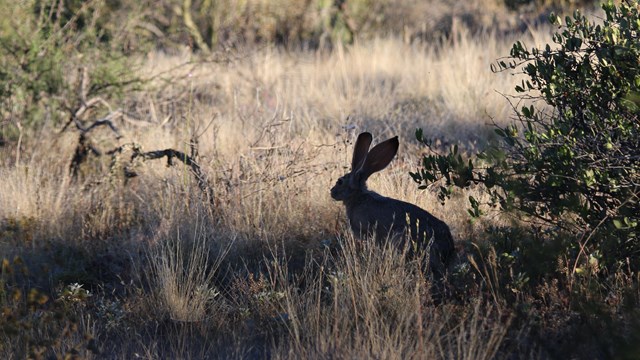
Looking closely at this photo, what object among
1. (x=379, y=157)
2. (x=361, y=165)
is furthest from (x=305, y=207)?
(x=379, y=157)

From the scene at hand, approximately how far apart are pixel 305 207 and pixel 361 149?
0.83m

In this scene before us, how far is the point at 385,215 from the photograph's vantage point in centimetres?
560

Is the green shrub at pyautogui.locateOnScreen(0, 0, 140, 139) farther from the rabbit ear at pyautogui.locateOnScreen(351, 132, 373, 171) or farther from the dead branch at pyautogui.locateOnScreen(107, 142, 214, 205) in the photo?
the rabbit ear at pyautogui.locateOnScreen(351, 132, 373, 171)

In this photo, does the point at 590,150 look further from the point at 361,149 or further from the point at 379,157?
the point at 361,149

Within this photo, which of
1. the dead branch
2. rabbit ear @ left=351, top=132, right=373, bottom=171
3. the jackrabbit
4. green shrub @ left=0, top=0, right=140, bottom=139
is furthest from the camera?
green shrub @ left=0, top=0, right=140, bottom=139

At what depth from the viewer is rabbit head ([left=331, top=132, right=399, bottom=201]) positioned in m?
5.93

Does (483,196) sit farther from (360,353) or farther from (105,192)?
(105,192)

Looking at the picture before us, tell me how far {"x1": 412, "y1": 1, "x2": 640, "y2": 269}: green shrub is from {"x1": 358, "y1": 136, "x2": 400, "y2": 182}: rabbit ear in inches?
28.1

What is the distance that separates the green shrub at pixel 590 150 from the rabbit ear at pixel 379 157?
2.34 feet

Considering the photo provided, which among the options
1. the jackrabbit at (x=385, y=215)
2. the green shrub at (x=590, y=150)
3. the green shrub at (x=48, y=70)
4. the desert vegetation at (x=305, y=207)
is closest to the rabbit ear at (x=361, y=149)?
the jackrabbit at (x=385, y=215)

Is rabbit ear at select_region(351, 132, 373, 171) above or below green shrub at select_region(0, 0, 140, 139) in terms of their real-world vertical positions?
below

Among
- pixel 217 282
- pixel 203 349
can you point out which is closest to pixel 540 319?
pixel 203 349

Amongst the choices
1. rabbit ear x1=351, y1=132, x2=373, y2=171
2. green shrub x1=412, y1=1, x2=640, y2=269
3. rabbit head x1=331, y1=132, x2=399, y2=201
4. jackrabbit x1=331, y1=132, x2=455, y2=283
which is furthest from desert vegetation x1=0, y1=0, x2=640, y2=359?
rabbit ear x1=351, y1=132, x2=373, y2=171

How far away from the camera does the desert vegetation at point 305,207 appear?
15.3 feet
